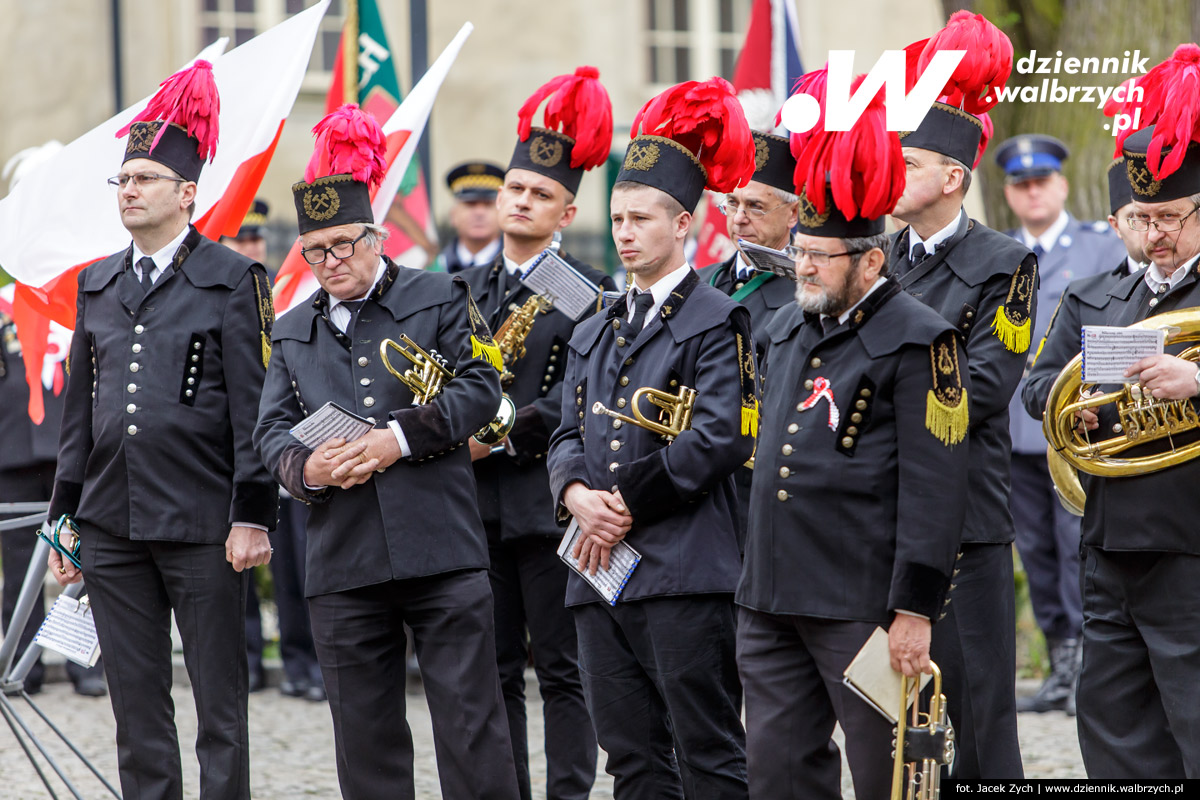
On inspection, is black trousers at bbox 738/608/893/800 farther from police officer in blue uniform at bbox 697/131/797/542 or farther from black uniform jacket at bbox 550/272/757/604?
police officer in blue uniform at bbox 697/131/797/542

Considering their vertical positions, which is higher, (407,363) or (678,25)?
(678,25)

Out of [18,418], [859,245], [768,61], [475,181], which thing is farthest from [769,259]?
[18,418]

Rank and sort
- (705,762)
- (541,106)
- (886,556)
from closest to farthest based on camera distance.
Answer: (886,556) → (705,762) → (541,106)

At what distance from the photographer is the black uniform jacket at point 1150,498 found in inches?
182

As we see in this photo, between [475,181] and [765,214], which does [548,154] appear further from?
[475,181]

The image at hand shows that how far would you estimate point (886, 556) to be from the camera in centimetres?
421

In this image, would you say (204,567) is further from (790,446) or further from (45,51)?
(45,51)

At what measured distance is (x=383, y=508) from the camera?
492 cm

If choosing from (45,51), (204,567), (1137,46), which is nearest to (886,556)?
(204,567)

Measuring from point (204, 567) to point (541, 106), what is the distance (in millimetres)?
2251

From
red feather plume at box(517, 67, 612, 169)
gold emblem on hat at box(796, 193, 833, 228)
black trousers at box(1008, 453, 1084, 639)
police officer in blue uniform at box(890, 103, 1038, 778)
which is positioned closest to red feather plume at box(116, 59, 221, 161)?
red feather plume at box(517, 67, 612, 169)

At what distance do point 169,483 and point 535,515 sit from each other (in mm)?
1326

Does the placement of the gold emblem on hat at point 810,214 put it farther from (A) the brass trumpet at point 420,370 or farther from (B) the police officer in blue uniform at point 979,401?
(A) the brass trumpet at point 420,370

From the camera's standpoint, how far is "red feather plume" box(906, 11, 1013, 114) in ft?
17.1
